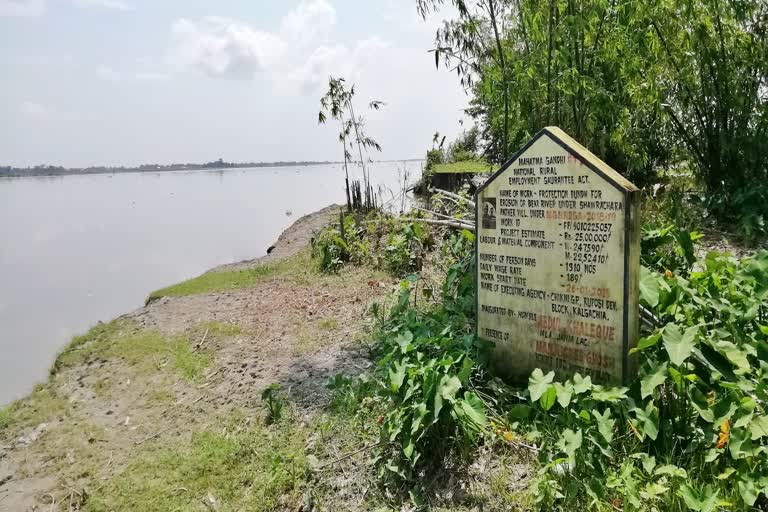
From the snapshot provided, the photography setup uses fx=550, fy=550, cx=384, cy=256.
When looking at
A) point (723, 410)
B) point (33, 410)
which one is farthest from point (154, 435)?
point (723, 410)

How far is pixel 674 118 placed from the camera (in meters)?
7.33

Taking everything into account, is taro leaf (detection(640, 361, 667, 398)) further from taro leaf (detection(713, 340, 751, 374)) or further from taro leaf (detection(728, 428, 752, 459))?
taro leaf (detection(728, 428, 752, 459))

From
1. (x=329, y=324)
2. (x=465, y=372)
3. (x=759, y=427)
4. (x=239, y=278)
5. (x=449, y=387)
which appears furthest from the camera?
(x=239, y=278)

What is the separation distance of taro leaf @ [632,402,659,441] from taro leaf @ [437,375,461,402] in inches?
34.3

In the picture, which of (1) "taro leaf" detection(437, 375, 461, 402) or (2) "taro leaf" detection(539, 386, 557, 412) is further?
(1) "taro leaf" detection(437, 375, 461, 402)

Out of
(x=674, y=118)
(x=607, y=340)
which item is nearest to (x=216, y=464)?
(x=607, y=340)

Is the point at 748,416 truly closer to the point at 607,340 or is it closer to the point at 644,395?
the point at 644,395

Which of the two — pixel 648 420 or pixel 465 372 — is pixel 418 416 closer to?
pixel 465 372

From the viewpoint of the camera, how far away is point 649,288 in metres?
3.00

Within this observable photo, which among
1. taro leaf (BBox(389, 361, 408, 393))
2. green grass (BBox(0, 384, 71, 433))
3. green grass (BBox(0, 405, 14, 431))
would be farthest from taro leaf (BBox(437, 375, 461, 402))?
green grass (BBox(0, 405, 14, 431))

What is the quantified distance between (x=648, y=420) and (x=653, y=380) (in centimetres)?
19

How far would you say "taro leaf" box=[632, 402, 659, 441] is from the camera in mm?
2496

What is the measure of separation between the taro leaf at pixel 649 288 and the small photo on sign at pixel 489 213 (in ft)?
3.03

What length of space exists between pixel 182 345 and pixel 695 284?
4.85 meters
